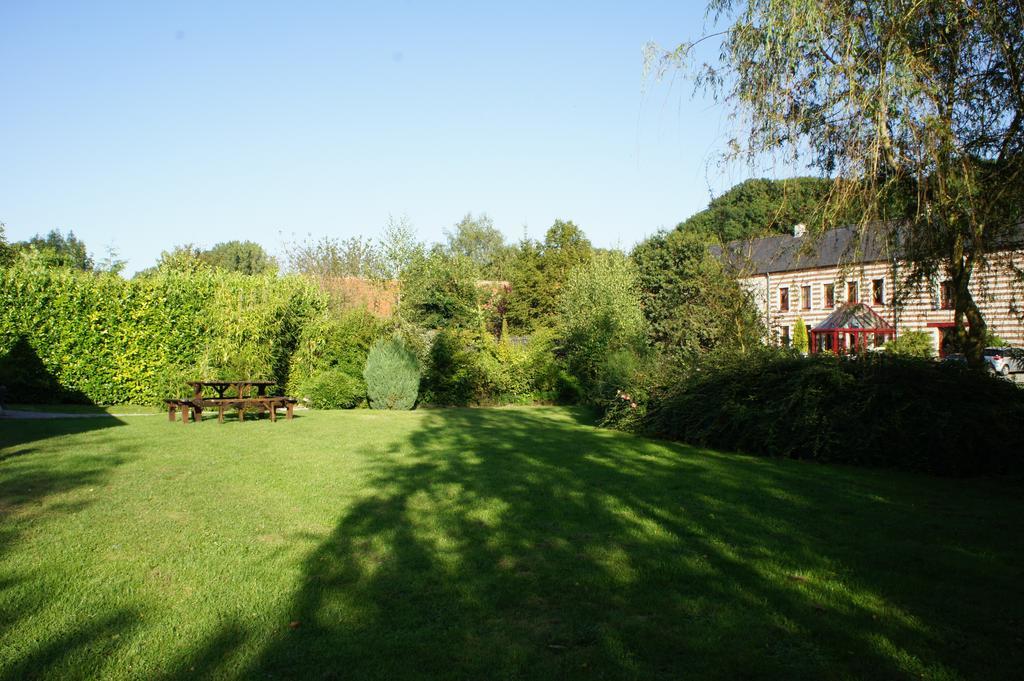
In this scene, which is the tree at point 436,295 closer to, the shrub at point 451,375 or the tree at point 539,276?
the shrub at point 451,375

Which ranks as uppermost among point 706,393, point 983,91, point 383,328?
point 983,91

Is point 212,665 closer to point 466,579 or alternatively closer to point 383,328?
point 466,579

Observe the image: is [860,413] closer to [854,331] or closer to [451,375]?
[451,375]

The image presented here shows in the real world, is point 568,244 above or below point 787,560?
above

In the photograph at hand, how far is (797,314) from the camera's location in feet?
161

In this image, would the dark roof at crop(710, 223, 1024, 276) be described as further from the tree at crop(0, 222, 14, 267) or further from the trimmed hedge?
the tree at crop(0, 222, 14, 267)

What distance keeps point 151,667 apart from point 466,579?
1.97m

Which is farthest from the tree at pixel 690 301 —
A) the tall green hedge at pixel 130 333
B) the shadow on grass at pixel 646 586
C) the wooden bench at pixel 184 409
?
the tall green hedge at pixel 130 333

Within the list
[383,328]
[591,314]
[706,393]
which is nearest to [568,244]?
[591,314]

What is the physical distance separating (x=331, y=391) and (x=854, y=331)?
87.2 feet

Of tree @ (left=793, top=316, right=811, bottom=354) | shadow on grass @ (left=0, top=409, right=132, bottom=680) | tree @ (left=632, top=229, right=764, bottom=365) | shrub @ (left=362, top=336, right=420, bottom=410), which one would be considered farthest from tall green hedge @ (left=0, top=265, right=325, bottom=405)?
tree @ (left=793, top=316, right=811, bottom=354)

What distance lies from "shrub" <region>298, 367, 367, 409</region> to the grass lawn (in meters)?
10.2

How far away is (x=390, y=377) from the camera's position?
19297mm

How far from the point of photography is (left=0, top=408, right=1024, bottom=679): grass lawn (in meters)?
3.59
